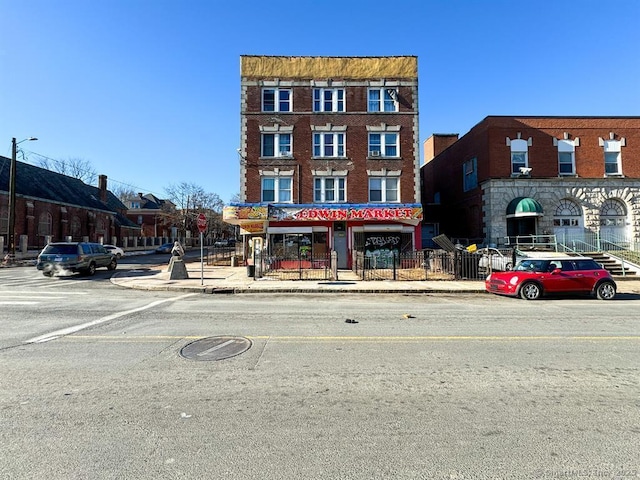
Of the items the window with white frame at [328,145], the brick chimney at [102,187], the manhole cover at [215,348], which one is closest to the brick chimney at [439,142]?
the window with white frame at [328,145]

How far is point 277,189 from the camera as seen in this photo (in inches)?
944

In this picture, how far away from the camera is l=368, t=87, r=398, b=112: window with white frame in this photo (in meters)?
24.6

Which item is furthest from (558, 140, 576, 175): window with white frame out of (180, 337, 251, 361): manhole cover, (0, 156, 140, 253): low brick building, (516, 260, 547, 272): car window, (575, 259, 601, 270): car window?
(0, 156, 140, 253): low brick building

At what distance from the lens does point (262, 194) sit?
78.8 ft

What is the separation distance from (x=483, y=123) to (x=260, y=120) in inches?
632

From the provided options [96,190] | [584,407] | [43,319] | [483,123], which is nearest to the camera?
[584,407]

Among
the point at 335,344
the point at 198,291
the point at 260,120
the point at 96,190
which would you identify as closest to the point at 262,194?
the point at 260,120

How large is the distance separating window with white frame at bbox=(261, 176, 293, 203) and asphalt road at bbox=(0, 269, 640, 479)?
16.6m

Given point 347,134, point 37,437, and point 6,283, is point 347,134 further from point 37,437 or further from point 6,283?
point 37,437

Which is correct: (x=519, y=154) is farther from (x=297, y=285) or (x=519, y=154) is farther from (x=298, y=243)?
(x=297, y=285)

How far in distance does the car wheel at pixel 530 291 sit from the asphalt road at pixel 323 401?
410 cm

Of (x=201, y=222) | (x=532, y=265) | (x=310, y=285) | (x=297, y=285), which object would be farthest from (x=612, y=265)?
(x=201, y=222)

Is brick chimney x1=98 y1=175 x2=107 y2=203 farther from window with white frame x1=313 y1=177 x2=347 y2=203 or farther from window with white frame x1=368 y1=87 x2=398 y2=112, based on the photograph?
window with white frame x1=368 y1=87 x2=398 y2=112

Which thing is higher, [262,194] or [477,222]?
[262,194]
